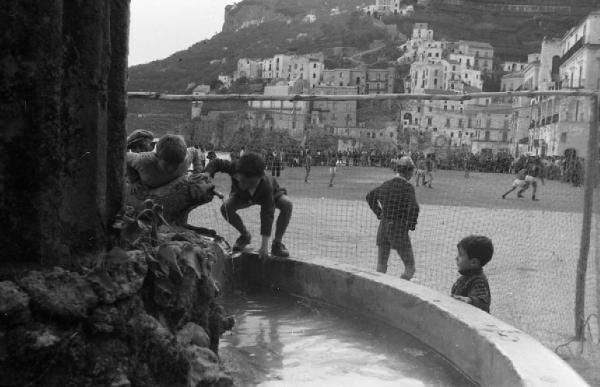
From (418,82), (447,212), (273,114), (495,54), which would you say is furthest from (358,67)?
(273,114)

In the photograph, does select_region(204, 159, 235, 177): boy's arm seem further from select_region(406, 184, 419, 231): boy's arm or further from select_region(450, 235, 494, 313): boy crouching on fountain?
select_region(406, 184, 419, 231): boy's arm

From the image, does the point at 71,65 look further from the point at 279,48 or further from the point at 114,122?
the point at 279,48

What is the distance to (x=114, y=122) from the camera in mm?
2674

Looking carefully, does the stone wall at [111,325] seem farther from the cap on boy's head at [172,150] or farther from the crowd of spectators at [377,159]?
the crowd of spectators at [377,159]

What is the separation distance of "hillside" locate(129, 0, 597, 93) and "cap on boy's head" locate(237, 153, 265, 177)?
449 ft

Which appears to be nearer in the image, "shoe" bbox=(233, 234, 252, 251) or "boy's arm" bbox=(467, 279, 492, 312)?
"boy's arm" bbox=(467, 279, 492, 312)

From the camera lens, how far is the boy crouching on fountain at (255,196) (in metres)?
5.30

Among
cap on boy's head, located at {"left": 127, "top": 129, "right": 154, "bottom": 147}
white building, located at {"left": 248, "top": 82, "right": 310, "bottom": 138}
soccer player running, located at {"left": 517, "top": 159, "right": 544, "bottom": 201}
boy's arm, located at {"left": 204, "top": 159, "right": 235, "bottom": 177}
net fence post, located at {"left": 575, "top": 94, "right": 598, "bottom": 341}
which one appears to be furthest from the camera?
soccer player running, located at {"left": 517, "top": 159, "right": 544, "bottom": 201}

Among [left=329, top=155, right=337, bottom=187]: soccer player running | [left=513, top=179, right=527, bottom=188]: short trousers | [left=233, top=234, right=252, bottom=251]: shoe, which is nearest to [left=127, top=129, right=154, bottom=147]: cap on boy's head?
[left=233, top=234, right=252, bottom=251]: shoe

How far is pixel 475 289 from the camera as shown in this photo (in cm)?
440

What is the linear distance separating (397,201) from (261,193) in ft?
7.33

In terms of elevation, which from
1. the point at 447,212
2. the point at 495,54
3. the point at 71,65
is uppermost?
the point at 495,54

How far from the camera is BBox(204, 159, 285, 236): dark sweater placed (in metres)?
5.55

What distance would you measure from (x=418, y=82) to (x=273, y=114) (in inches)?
4508
